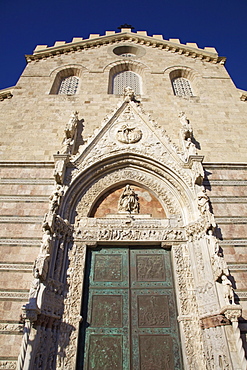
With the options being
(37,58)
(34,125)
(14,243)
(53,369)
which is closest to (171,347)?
(53,369)

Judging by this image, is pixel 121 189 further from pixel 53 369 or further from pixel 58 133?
pixel 53 369

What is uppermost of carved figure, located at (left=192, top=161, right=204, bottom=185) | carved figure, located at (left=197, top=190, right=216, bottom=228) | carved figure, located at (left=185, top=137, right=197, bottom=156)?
carved figure, located at (left=185, top=137, right=197, bottom=156)

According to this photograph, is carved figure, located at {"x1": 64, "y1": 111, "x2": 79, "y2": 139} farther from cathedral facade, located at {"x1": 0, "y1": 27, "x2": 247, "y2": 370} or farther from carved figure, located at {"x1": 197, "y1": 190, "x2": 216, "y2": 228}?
carved figure, located at {"x1": 197, "y1": 190, "x2": 216, "y2": 228}

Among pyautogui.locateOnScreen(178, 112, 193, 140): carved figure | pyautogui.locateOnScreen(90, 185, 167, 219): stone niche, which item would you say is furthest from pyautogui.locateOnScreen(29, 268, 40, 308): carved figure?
pyautogui.locateOnScreen(178, 112, 193, 140): carved figure

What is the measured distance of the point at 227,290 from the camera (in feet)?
19.8

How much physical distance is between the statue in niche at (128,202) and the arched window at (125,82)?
19.6ft

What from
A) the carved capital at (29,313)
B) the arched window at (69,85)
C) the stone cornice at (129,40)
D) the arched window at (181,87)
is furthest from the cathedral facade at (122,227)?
the stone cornice at (129,40)

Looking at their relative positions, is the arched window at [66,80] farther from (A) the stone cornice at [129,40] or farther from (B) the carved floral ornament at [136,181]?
(B) the carved floral ornament at [136,181]

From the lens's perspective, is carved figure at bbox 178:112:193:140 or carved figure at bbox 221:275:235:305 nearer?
carved figure at bbox 221:275:235:305

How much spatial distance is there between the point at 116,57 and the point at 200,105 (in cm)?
562

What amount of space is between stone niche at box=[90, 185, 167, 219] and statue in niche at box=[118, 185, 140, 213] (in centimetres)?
13

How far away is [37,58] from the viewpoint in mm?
13961

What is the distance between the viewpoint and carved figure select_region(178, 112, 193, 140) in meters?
9.58

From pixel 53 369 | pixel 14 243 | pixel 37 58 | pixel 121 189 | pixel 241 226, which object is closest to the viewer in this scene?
pixel 53 369
